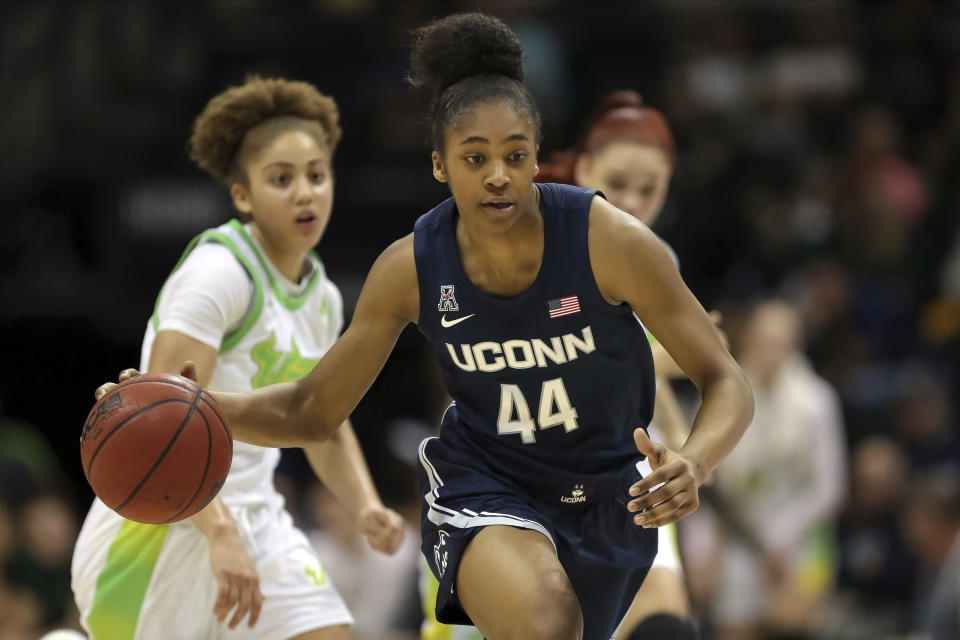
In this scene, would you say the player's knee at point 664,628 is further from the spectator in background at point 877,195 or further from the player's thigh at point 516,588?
the spectator in background at point 877,195

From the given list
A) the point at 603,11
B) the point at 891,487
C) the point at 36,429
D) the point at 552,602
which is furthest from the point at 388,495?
the point at 552,602

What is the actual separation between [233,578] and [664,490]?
1488mm

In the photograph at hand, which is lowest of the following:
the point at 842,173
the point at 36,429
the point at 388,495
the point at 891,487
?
the point at 891,487

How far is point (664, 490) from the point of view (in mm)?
2816

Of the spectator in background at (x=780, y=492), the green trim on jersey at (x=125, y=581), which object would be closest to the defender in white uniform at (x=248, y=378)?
the green trim on jersey at (x=125, y=581)

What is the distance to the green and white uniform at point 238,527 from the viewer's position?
12.9 feet

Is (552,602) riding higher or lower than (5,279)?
lower

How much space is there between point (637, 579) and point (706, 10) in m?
8.15

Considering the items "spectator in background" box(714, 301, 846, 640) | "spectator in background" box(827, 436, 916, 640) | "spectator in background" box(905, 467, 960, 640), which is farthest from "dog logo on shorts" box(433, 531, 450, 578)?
"spectator in background" box(827, 436, 916, 640)

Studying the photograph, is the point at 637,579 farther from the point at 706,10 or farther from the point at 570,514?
the point at 706,10

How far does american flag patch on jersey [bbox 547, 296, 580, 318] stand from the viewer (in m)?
3.33

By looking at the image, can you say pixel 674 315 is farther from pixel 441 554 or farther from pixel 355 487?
pixel 355 487

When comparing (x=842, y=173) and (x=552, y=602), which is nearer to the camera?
(x=552, y=602)

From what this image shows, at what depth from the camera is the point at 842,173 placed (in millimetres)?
10453
